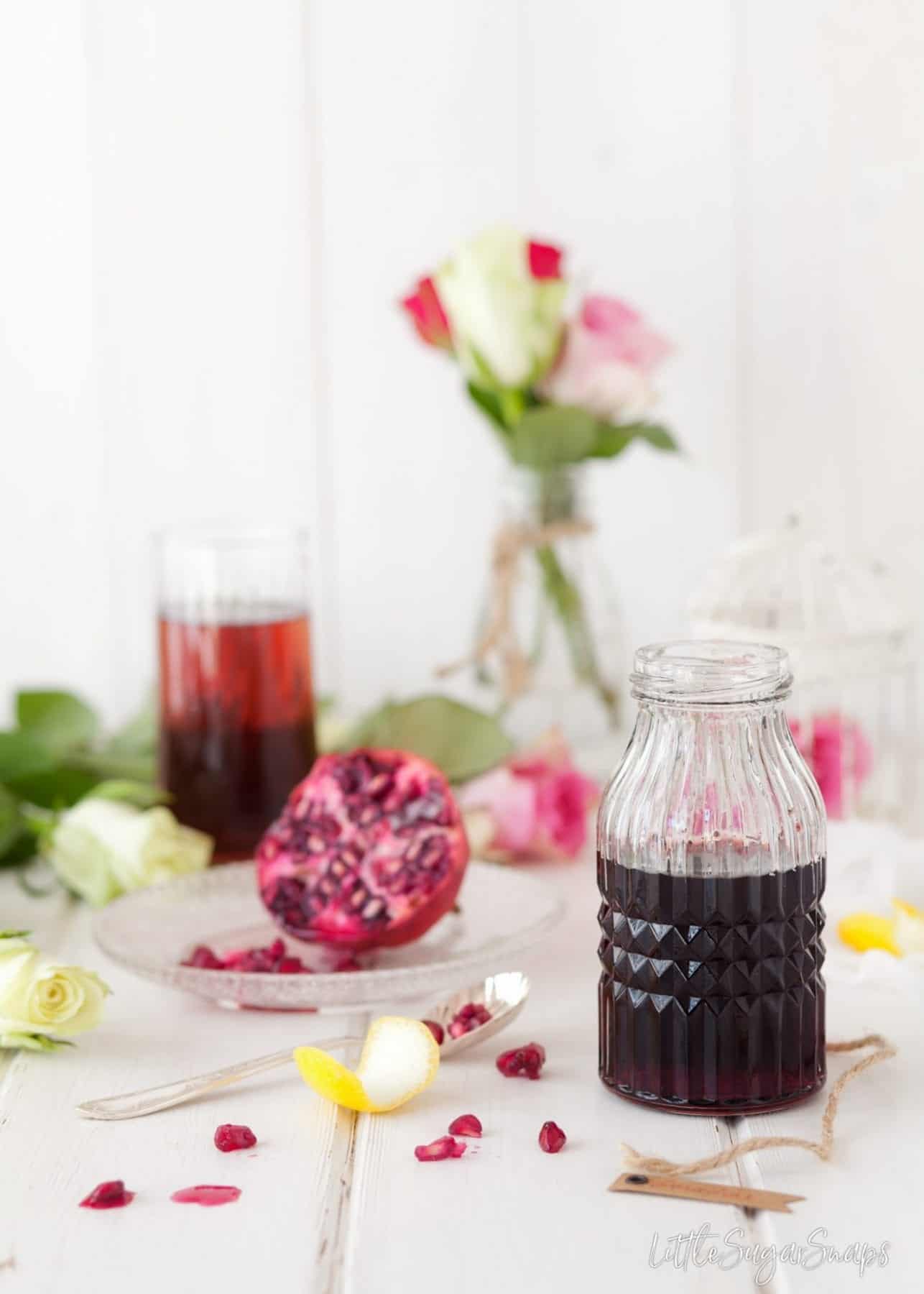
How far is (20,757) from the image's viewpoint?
5.02ft

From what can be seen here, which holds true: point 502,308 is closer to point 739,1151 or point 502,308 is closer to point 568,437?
point 568,437

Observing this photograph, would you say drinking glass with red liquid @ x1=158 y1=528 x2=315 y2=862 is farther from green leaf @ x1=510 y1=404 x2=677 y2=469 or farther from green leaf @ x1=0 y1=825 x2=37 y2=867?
green leaf @ x1=510 y1=404 x2=677 y2=469

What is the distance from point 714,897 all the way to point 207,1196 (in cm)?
31

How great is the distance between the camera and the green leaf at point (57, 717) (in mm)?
1593

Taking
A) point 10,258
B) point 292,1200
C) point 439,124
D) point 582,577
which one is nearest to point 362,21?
point 439,124

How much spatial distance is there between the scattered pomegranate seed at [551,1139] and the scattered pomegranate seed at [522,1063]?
0.32 feet

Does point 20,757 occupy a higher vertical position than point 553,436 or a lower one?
lower

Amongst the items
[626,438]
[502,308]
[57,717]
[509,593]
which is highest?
[502,308]

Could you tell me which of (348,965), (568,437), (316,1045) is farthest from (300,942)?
(568,437)

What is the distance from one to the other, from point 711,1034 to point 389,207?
1.20 m

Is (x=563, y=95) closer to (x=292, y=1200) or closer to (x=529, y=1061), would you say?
(x=529, y=1061)

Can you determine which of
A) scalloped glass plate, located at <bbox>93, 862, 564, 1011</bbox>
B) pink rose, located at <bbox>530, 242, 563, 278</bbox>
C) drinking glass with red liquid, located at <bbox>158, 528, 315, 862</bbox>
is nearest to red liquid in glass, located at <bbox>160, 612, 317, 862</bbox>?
drinking glass with red liquid, located at <bbox>158, 528, 315, 862</bbox>

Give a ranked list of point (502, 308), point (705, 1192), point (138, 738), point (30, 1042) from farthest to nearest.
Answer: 1. point (138, 738)
2. point (502, 308)
3. point (30, 1042)
4. point (705, 1192)

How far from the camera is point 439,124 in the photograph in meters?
1.82
